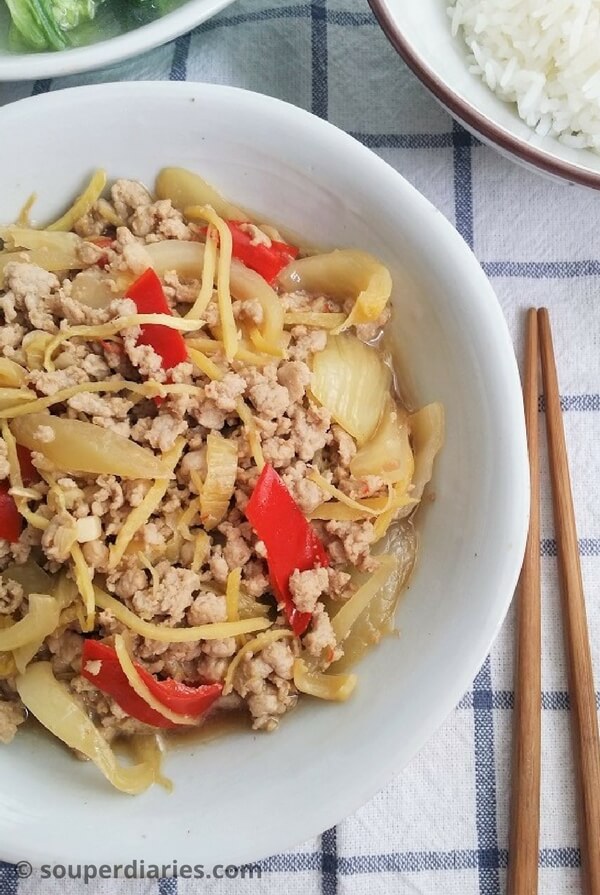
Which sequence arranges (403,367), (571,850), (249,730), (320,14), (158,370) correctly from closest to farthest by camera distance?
(158,370), (249,730), (403,367), (571,850), (320,14)

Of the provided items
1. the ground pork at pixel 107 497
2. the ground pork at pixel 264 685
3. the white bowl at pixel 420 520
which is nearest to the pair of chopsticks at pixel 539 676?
the white bowl at pixel 420 520

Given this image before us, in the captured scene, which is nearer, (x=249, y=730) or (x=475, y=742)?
(x=249, y=730)

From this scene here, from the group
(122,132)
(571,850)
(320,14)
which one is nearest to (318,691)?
(571,850)

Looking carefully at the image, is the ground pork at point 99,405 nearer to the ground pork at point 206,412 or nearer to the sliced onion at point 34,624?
the ground pork at point 206,412

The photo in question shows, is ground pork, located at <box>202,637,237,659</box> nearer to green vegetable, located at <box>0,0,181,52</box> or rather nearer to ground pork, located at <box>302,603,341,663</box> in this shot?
ground pork, located at <box>302,603,341,663</box>

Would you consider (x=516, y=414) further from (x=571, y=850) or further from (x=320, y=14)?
(x=320, y=14)

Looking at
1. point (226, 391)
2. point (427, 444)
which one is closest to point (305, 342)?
point (226, 391)

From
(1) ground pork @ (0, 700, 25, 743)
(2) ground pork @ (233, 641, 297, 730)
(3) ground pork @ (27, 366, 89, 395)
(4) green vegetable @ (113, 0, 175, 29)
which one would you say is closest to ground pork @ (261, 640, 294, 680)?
(2) ground pork @ (233, 641, 297, 730)
